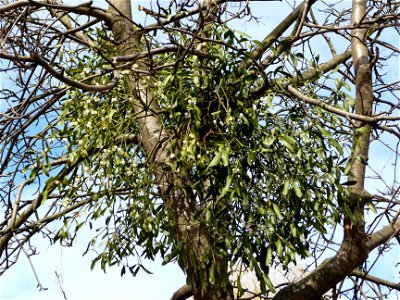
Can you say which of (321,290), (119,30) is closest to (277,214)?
(321,290)

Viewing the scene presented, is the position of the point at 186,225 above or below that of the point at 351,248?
above

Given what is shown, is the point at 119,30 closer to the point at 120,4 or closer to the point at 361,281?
the point at 120,4

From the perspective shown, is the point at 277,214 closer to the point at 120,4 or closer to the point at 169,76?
the point at 169,76

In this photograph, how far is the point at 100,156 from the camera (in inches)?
106

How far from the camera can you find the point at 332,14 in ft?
11.4

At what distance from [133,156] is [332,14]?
1358 millimetres

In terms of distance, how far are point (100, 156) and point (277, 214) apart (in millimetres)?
738

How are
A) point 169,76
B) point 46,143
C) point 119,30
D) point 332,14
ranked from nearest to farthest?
point 169,76 → point 46,143 → point 119,30 → point 332,14

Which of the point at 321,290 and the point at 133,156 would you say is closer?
the point at 321,290

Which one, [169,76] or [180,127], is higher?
[169,76]

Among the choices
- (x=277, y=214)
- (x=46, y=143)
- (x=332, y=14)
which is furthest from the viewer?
(x=332, y=14)

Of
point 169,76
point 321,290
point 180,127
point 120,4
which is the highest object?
point 120,4

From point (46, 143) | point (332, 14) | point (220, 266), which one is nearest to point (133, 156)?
point (46, 143)

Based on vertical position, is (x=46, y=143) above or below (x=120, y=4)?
below
